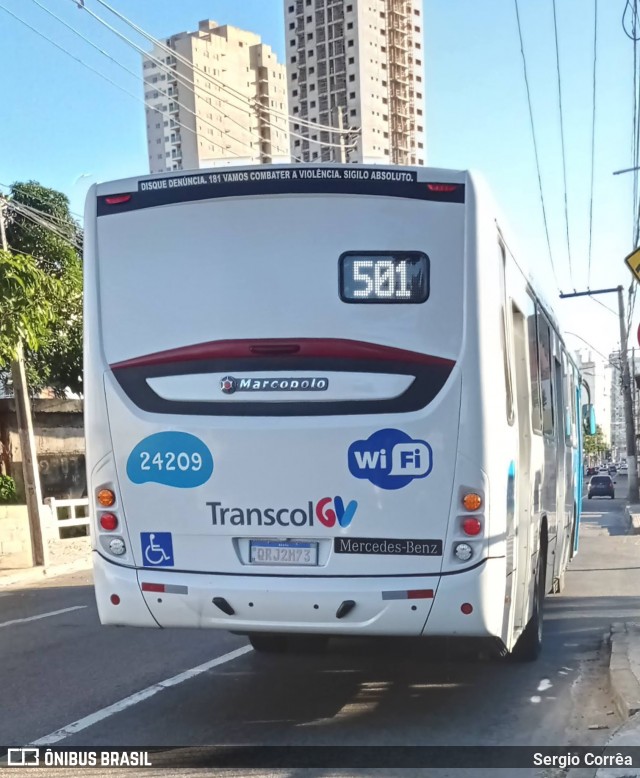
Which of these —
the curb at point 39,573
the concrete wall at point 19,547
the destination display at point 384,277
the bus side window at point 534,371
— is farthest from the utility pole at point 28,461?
the destination display at point 384,277

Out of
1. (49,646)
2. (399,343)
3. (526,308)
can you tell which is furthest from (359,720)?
(49,646)

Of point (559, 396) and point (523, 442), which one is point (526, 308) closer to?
point (523, 442)

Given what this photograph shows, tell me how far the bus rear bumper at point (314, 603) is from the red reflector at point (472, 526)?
22 cm

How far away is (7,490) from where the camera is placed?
21.1 m

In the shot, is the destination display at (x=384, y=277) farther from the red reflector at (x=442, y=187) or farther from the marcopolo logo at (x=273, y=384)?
the marcopolo logo at (x=273, y=384)

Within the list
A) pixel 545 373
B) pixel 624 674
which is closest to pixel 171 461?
pixel 624 674

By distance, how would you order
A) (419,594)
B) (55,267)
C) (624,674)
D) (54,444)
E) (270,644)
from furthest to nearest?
(55,267), (54,444), (270,644), (624,674), (419,594)

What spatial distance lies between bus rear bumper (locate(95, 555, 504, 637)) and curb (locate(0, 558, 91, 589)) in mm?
10139

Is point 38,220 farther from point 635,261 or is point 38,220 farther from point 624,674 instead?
point 624,674

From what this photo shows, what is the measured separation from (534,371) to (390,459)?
8.62ft

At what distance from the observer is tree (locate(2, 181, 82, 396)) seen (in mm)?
23125

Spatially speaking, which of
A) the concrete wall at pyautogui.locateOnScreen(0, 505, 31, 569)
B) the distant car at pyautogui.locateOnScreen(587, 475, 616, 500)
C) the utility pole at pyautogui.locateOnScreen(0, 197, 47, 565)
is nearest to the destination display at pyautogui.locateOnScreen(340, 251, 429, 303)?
A: the utility pole at pyautogui.locateOnScreen(0, 197, 47, 565)

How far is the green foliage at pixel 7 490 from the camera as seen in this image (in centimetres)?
2086

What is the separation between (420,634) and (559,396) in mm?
5138
